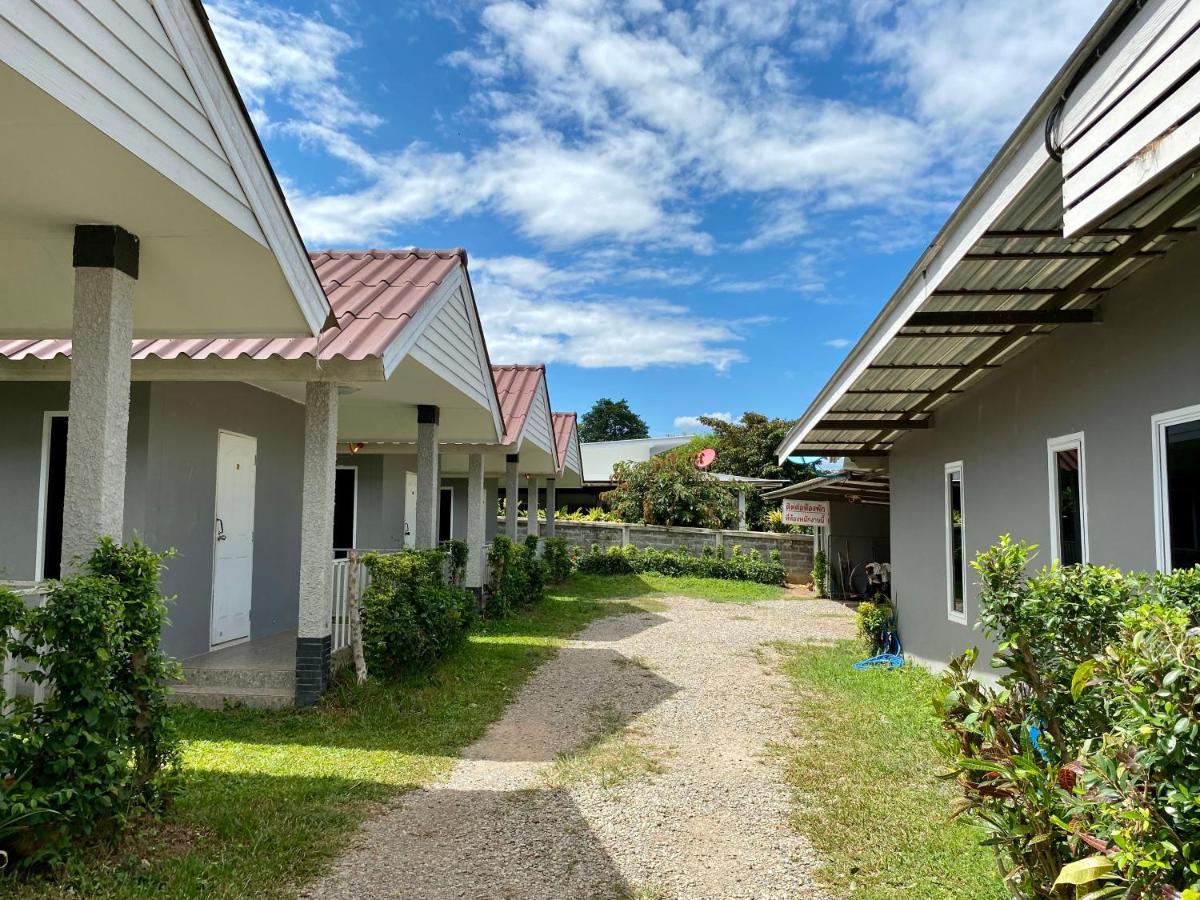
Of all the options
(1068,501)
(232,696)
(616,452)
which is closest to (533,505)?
(232,696)

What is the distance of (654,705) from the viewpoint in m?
7.22

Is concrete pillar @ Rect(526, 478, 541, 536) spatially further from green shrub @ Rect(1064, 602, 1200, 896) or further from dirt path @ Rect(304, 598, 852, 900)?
green shrub @ Rect(1064, 602, 1200, 896)

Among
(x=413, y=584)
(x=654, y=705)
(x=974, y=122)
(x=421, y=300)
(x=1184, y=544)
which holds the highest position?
(x=974, y=122)

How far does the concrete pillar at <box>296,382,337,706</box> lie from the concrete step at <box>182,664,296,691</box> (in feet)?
0.62

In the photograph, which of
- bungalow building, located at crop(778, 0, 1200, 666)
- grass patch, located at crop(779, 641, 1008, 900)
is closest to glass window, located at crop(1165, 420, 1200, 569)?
bungalow building, located at crop(778, 0, 1200, 666)

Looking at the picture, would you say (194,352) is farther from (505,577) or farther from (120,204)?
(505,577)

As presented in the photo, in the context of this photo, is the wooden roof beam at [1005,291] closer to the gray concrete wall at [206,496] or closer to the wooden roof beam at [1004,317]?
the wooden roof beam at [1004,317]

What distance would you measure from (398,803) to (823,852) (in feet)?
8.06

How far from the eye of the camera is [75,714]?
313 centimetres

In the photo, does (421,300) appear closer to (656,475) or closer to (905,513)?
(905,513)

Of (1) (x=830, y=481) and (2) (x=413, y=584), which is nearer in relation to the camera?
(2) (x=413, y=584)

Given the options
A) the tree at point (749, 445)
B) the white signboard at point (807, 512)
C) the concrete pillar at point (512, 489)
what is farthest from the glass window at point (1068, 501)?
the tree at point (749, 445)

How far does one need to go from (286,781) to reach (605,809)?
78.4 inches

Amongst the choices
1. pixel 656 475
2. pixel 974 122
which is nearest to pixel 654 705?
pixel 974 122
